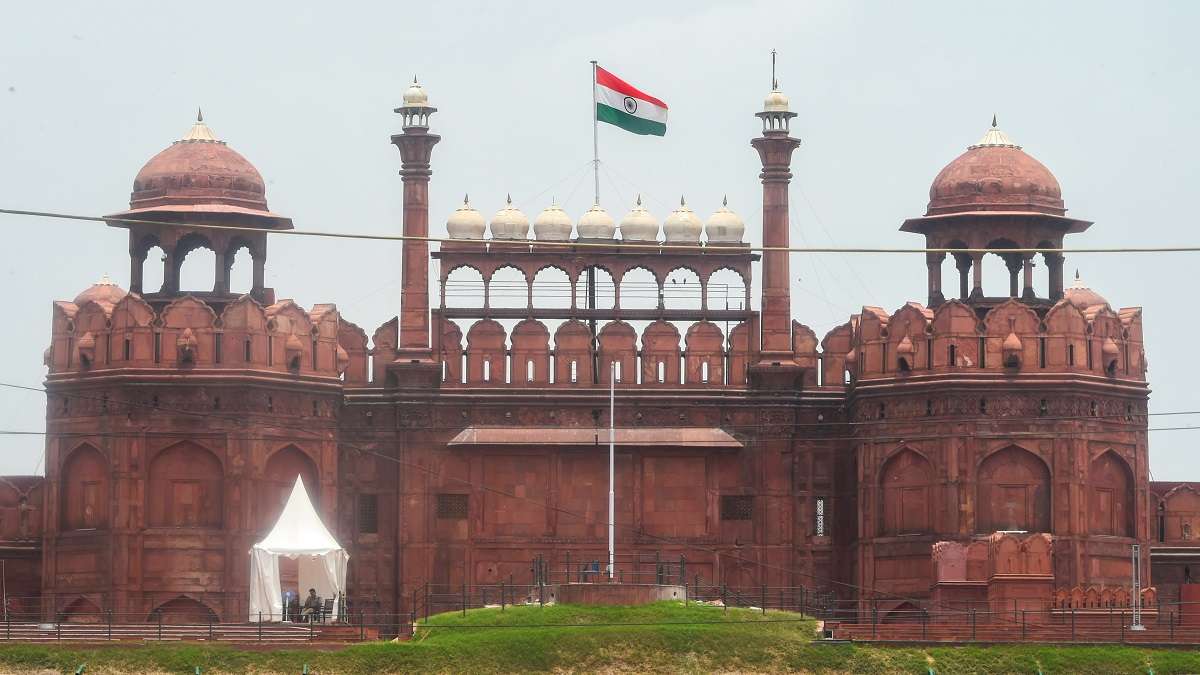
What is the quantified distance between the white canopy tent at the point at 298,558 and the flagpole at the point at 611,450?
6439 mm

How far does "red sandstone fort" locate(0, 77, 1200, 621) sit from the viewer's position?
262 ft

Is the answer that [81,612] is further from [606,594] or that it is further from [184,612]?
[606,594]

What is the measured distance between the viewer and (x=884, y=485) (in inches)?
3206

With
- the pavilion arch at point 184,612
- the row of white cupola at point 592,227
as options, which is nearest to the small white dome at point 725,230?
the row of white cupola at point 592,227

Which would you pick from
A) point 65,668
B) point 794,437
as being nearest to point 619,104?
point 794,437

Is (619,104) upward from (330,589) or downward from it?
upward

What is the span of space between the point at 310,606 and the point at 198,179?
11.9m

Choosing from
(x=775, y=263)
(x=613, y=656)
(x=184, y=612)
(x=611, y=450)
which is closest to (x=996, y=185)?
(x=775, y=263)

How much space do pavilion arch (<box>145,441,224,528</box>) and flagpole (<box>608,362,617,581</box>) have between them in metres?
9.44

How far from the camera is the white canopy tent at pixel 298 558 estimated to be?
7750cm

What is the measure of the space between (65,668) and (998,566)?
21.4m

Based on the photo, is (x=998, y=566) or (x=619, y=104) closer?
(x=998, y=566)

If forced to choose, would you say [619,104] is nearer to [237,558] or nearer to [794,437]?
[794,437]

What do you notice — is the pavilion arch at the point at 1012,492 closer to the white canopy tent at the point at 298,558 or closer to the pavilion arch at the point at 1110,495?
the pavilion arch at the point at 1110,495
